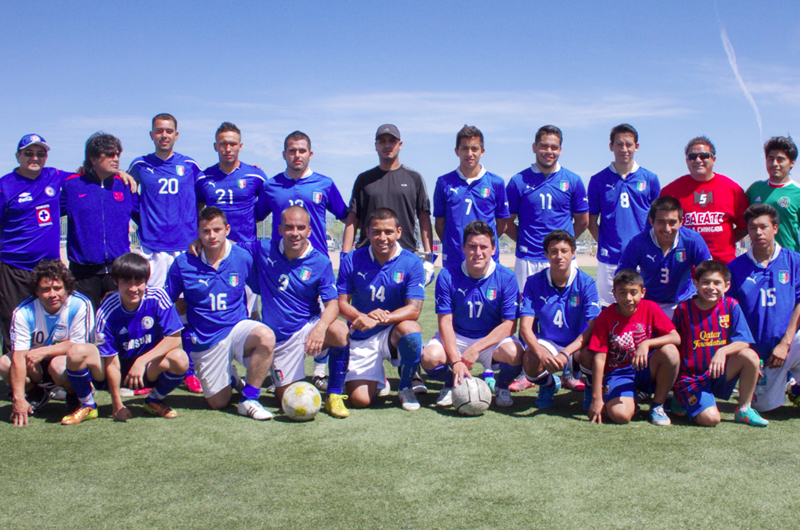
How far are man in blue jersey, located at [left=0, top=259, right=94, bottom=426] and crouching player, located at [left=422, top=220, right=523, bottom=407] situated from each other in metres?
2.51

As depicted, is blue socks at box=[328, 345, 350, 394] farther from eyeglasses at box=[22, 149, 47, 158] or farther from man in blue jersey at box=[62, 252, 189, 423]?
eyeglasses at box=[22, 149, 47, 158]

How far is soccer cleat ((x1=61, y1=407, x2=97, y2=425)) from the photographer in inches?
164

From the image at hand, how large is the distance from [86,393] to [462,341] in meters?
2.78

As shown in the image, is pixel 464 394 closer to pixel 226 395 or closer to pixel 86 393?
pixel 226 395

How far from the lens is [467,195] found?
581 centimetres

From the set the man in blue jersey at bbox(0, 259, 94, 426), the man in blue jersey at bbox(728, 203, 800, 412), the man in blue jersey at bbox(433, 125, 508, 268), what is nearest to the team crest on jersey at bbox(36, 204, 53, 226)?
the man in blue jersey at bbox(0, 259, 94, 426)

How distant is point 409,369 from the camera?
4.73 meters

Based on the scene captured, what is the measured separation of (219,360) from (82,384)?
3.04 ft

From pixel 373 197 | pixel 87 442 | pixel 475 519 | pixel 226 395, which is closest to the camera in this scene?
pixel 475 519

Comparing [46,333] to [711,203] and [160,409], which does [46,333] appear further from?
[711,203]

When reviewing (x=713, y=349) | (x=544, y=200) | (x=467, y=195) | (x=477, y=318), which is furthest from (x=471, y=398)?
(x=544, y=200)

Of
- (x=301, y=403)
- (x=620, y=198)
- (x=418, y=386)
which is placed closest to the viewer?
(x=301, y=403)

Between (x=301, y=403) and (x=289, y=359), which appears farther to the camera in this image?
(x=289, y=359)

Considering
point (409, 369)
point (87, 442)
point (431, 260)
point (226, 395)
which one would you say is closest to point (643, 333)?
point (409, 369)
